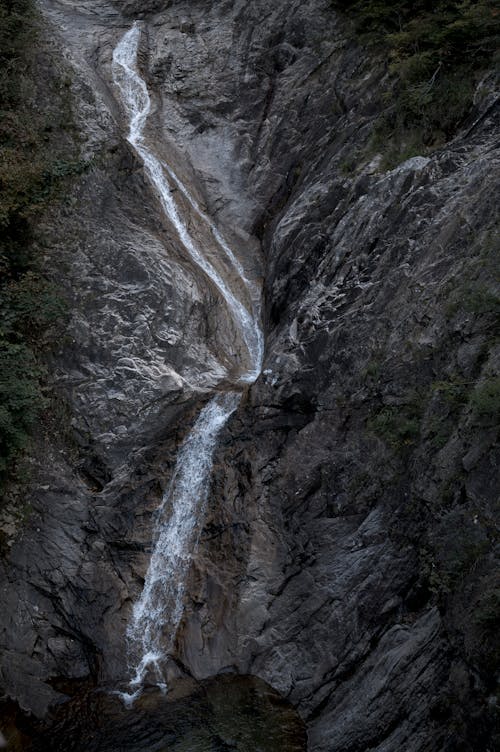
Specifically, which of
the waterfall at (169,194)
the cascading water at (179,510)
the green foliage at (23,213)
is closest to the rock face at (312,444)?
the cascading water at (179,510)

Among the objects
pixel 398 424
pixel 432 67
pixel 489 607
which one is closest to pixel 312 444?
pixel 398 424

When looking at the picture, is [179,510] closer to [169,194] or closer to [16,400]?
[16,400]

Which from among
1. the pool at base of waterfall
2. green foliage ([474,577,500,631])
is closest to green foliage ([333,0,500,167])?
green foliage ([474,577,500,631])

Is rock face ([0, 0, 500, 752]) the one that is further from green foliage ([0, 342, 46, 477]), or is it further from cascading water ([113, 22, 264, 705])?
green foliage ([0, 342, 46, 477])

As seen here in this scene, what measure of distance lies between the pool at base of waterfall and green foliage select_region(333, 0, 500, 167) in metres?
12.4

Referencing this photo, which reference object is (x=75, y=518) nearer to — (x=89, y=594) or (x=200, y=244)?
(x=89, y=594)

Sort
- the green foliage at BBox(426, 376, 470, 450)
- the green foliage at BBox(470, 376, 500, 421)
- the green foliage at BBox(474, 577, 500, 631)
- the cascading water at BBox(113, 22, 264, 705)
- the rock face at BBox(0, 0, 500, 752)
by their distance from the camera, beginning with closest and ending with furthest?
the green foliage at BBox(474, 577, 500, 631) < the green foliage at BBox(470, 376, 500, 421) < the rock face at BBox(0, 0, 500, 752) < the green foliage at BBox(426, 376, 470, 450) < the cascading water at BBox(113, 22, 264, 705)

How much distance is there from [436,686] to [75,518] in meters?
8.35

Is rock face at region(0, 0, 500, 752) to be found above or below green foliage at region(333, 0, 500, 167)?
below

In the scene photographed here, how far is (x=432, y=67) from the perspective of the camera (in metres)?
14.1

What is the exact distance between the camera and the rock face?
29.7ft

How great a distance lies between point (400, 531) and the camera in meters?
10.2

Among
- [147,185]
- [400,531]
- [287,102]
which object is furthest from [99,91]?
[400,531]

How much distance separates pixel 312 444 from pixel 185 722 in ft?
19.3
